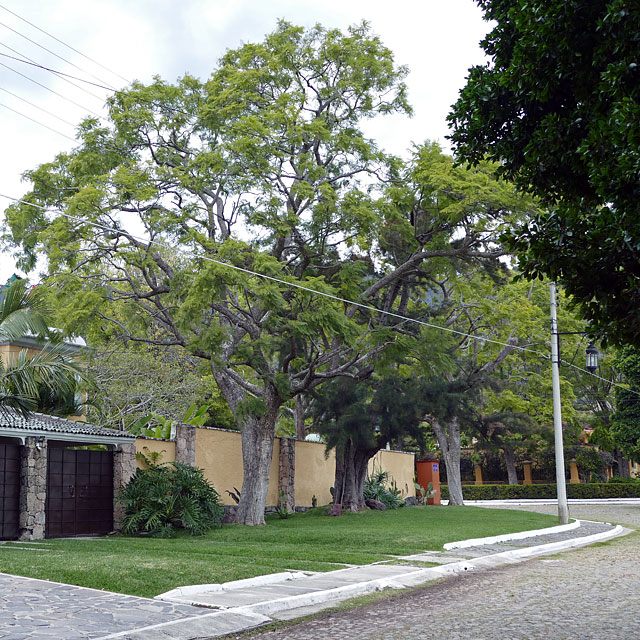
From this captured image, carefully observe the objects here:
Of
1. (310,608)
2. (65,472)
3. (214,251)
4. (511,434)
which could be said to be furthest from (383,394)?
(511,434)

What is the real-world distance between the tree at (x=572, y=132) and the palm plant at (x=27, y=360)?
1066 cm

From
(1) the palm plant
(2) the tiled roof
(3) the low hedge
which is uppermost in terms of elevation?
(1) the palm plant

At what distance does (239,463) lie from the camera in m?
24.0

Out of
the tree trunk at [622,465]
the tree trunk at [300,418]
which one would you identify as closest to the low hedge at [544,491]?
the tree trunk at [622,465]

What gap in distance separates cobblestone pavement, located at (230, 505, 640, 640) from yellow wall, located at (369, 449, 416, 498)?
67.5ft

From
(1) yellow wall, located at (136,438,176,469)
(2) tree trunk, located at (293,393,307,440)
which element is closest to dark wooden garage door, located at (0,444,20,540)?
(1) yellow wall, located at (136,438,176,469)

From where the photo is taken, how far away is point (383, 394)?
83.3 feet

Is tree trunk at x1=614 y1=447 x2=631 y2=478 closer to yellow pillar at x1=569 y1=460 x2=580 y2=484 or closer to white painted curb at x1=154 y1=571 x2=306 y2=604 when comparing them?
yellow pillar at x1=569 y1=460 x2=580 y2=484

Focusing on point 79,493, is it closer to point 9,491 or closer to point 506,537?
point 9,491

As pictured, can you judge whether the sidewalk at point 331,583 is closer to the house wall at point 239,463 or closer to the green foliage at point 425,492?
the house wall at point 239,463

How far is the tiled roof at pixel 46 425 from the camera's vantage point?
16.2 metres

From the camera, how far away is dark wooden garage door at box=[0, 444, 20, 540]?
16469 millimetres

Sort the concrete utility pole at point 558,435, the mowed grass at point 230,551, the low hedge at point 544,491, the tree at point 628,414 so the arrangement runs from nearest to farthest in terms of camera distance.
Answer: the mowed grass at point 230,551 < the concrete utility pole at point 558,435 < the tree at point 628,414 < the low hedge at point 544,491

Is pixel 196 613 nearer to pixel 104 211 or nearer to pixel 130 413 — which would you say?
pixel 104 211
